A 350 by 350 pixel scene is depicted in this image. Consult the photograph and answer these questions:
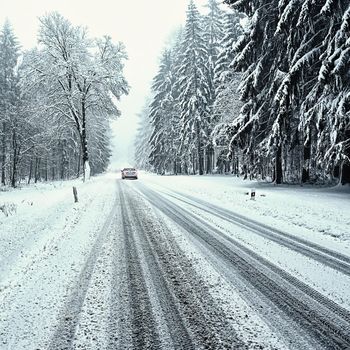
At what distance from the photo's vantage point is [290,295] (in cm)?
433

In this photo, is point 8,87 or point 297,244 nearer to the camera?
point 297,244

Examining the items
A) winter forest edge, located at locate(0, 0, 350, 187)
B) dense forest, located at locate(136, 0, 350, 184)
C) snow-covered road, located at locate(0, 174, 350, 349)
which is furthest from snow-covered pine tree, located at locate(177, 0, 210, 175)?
snow-covered road, located at locate(0, 174, 350, 349)

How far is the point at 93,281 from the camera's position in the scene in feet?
15.6

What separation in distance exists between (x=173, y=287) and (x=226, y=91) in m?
23.9

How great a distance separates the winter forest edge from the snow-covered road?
24.4 ft

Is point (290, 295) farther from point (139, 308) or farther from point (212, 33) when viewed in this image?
point (212, 33)

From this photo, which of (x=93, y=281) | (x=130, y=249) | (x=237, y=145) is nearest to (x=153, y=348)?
(x=93, y=281)

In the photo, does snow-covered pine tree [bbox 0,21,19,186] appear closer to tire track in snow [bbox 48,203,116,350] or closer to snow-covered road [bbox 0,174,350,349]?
snow-covered road [bbox 0,174,350,349]

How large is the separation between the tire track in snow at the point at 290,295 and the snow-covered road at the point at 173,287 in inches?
0.7

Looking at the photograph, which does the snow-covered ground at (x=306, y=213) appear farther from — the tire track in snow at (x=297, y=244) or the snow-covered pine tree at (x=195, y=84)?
the snow-covered pine tree at (x=195, y=84)

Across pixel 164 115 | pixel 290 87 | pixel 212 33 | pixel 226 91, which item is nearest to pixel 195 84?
pixel 212 33

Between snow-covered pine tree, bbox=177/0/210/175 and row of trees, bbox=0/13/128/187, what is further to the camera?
snow-covered pine tree, bbox=177/0/210/175

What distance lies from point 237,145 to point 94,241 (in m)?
14.1

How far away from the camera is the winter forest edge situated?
13.4 meters
